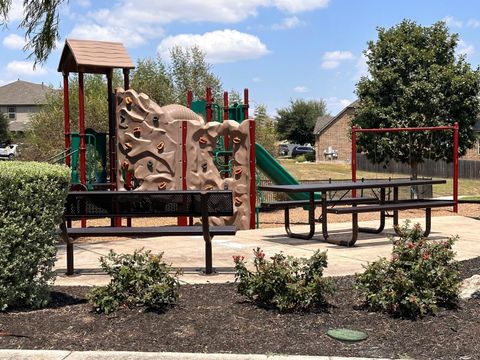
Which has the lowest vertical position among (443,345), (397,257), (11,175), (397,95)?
(443,345)

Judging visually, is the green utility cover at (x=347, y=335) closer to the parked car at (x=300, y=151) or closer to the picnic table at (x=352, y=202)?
the picnic table at (x=352, y=202)

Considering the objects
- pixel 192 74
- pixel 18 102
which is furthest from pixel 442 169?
pixel 18 102

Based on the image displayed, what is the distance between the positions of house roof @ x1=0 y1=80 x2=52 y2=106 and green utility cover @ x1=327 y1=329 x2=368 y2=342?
73.8m

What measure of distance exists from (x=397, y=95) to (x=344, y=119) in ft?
149

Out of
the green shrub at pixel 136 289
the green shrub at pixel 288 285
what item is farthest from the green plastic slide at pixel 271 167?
the green shrub at pixel 136 289

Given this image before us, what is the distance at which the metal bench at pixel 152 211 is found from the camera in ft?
24.1

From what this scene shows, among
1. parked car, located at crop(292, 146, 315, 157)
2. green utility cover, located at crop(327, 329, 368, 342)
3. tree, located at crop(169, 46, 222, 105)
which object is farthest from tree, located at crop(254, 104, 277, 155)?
parked car, located at crop(292, 146, 315, 157)

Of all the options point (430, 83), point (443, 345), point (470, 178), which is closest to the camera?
point (443, 345)

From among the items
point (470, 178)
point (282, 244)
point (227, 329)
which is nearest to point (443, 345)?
point (227, 329)

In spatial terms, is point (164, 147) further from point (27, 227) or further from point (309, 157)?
point (309, 157)

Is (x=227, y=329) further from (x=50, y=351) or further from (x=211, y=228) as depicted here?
(x=211, y=228)

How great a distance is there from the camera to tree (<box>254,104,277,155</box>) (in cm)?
2609

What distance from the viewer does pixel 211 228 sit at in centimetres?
755

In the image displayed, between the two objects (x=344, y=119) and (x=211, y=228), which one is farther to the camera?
(x=344, y=119)
